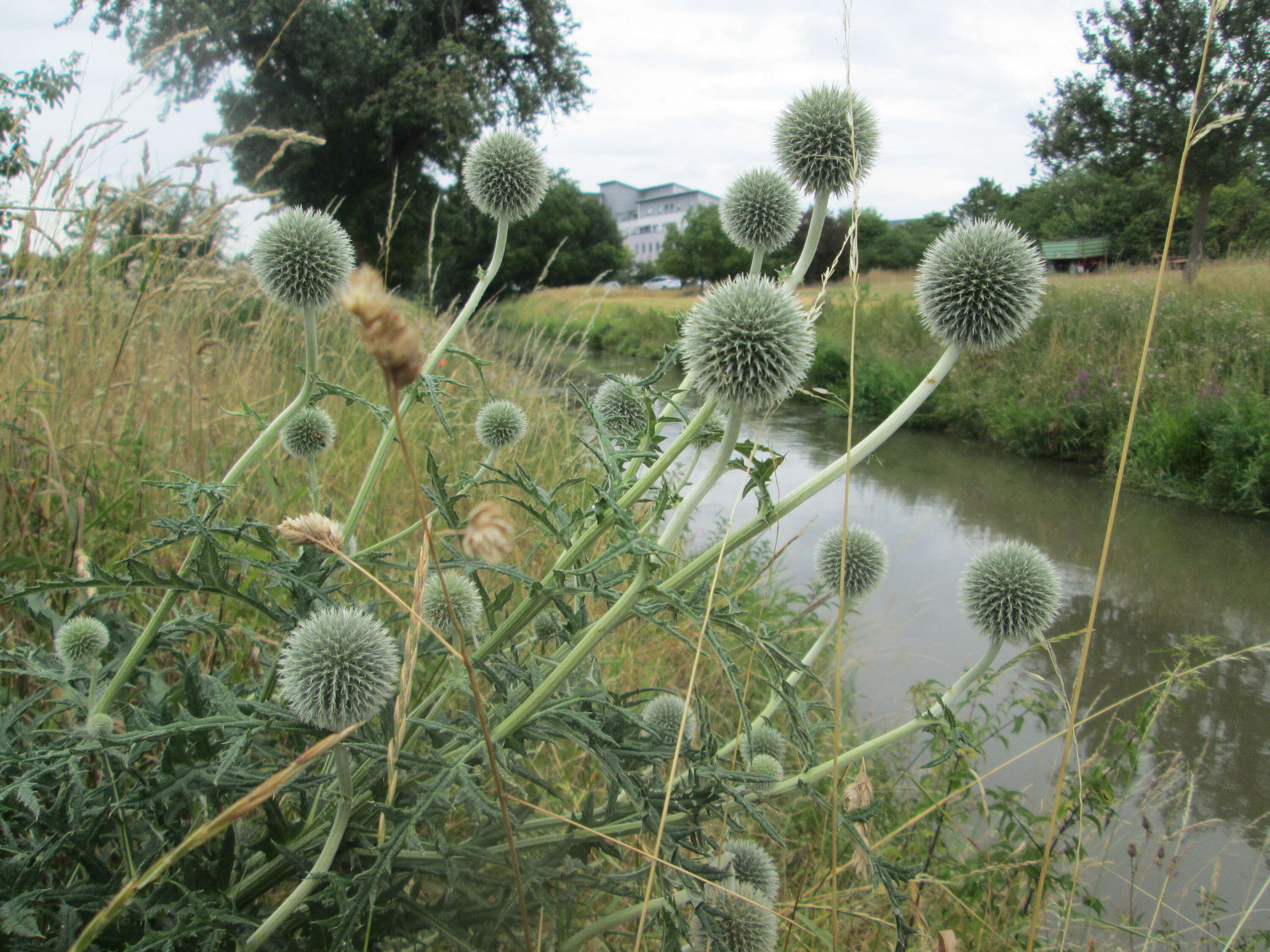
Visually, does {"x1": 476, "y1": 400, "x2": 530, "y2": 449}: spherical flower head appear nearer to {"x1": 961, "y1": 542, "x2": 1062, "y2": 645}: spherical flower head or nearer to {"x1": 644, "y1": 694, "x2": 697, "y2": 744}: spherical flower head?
{"x1": 644, "y1": 694, "x2": 697, "y2": 744}: spherical flower head

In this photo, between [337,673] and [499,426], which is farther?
[499,426]

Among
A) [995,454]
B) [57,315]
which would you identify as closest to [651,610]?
[57,315]

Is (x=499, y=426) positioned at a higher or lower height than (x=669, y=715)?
higher

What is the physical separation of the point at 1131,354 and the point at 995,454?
236 cm

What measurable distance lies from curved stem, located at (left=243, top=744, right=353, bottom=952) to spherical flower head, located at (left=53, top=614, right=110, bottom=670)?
2.51ft

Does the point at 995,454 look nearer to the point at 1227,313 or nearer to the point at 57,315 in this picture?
the point at 1227,313

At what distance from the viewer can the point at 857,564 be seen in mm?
2271

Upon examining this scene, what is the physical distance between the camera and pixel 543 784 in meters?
1.30

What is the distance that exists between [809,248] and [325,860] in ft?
4.76

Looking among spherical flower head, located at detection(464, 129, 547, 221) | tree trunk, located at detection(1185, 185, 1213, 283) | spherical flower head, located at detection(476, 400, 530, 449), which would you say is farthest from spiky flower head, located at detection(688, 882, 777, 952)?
tree trunk, located at detection(1185, 185, 1213, 283)

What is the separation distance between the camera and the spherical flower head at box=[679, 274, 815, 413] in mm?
1335

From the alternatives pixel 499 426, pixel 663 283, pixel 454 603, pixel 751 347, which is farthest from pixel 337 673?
Answer: pixel 663 283

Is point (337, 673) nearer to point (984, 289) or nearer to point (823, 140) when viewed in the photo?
point (984, 289)

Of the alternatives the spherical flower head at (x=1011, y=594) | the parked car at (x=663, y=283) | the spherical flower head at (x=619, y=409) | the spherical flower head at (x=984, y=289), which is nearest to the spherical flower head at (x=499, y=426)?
the spherical flower head at (x=619, y=409)
